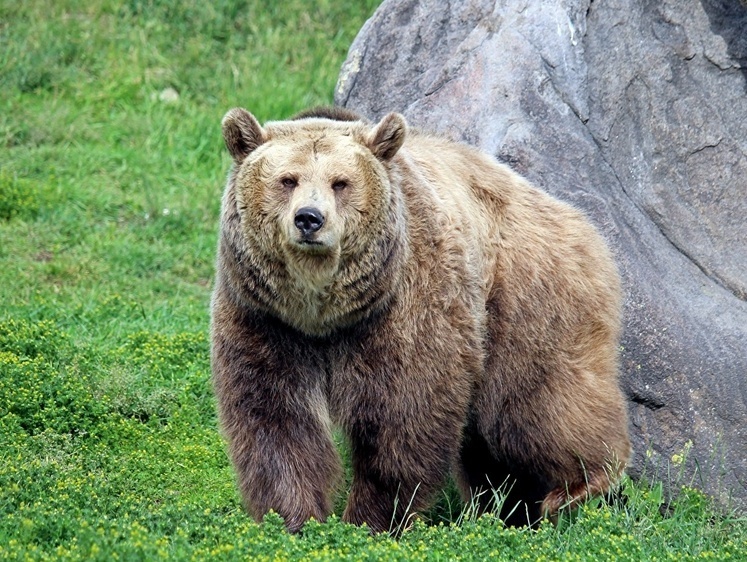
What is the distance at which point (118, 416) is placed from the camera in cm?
693

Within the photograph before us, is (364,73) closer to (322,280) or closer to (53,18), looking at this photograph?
(322,280)

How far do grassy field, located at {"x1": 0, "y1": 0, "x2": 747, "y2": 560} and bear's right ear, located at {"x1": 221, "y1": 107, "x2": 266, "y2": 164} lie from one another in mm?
1799

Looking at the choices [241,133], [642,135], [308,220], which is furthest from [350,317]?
[642,135]

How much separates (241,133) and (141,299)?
380 cm

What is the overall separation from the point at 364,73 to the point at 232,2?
551 centimetres

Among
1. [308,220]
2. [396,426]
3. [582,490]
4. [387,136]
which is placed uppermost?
[387,136]

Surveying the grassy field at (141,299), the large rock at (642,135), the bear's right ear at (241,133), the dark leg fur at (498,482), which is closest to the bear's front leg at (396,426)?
the grassy field at (141,299)

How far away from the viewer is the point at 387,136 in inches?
216

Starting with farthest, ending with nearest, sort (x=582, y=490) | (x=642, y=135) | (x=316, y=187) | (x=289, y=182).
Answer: (x=642, y=135)
(x=582, y=490)
(x=289, y=182)
(x=316, y=187)

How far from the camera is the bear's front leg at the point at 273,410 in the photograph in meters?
5.46

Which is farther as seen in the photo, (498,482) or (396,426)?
(498,482)

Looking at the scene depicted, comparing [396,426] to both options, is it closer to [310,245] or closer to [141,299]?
[310,245]

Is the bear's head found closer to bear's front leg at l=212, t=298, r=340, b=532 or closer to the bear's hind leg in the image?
bear's front leg at l=212, t=298, r=340, b=532

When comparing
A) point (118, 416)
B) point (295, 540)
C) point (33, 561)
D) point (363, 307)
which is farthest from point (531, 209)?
point (33, 561)
